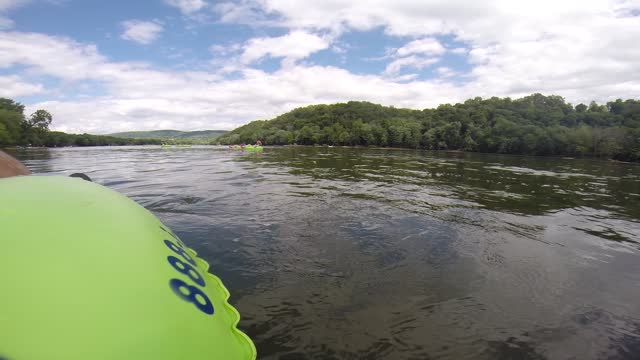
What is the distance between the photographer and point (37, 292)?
1728 mm

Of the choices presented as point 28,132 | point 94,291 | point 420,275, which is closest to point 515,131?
point 420,275

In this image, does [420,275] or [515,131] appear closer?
[420,275]

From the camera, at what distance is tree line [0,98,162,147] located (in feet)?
274

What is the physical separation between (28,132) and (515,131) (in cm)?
14328

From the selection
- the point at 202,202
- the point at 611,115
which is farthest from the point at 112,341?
the point at 611,115

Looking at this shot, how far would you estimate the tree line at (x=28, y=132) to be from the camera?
8338 cm

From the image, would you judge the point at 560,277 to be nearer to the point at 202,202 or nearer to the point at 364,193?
the point at 364,193

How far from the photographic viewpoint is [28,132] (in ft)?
334

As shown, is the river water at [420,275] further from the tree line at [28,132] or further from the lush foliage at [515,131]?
the tree line at [28,132]

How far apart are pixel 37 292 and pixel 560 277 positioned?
290 inches

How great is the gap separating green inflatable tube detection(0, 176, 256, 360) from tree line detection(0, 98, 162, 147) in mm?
102415

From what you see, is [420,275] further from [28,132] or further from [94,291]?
[28,132]

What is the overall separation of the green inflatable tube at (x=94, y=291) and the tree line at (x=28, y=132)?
336ft

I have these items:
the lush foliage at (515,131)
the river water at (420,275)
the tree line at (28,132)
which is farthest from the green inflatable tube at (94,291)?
the tree line at (28,132)
